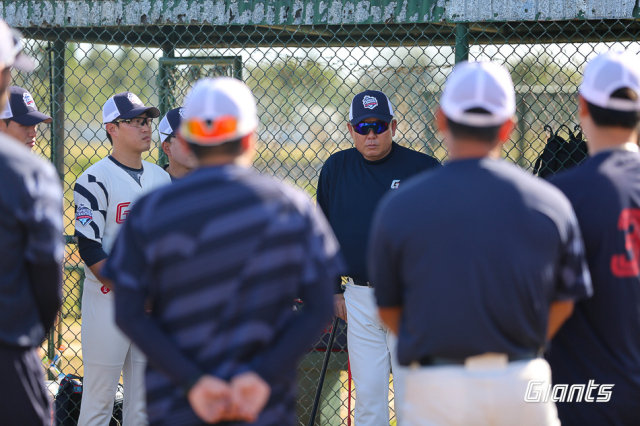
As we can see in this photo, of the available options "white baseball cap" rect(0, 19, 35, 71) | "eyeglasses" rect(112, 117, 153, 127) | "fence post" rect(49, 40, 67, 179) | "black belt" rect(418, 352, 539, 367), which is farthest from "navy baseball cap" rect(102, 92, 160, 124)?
"black belt" rect(418, 352, 539, 367)

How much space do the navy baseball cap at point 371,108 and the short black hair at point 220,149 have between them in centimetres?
201

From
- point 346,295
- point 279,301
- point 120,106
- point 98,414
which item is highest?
point 120,106

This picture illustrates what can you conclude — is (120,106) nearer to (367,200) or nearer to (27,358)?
(367,200)

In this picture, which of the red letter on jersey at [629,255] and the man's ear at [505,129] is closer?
the man's ear at [505,129]

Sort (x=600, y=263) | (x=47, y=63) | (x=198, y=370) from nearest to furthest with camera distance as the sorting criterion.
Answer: (x=198, y=370) → (x=600, y=263) → (x=47, y=63)

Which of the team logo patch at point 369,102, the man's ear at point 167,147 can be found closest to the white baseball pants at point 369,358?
the team logo patch at point 369,102

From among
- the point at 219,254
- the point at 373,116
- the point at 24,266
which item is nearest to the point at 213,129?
the point at 219,254

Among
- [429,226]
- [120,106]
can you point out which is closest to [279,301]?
[429,226]

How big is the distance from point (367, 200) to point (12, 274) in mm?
2151

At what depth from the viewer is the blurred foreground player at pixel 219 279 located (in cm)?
161

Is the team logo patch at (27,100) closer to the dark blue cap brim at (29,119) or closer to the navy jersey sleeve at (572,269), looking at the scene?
the dark blue cap brim at (29,119)

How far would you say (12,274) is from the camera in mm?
1825

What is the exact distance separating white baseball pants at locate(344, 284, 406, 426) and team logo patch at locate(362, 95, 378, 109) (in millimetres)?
1072

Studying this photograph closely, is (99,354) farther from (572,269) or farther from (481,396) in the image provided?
(572,269)
